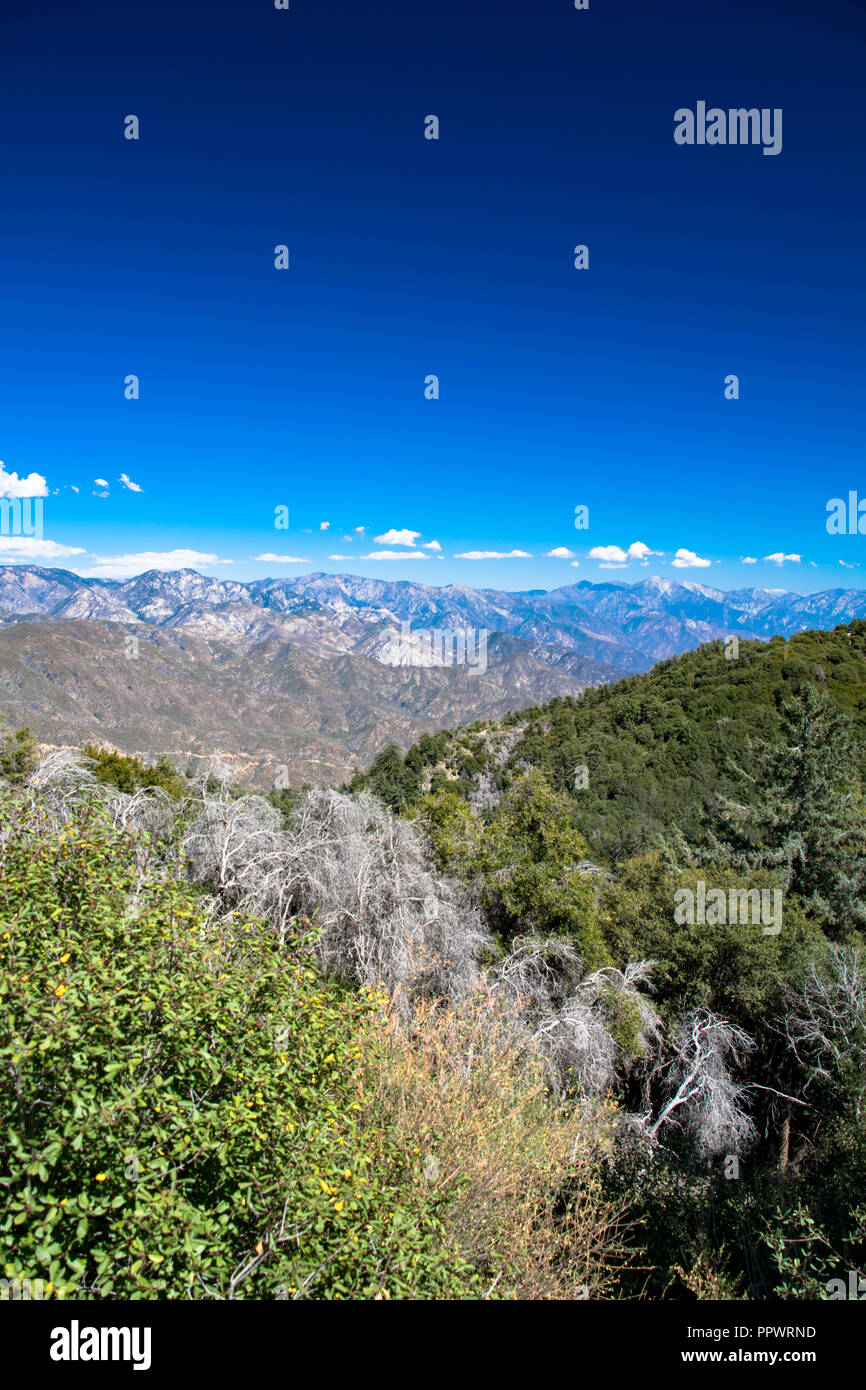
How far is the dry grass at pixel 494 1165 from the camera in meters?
6.67

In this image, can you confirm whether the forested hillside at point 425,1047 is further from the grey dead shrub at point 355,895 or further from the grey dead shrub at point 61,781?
the grey dead shrub at point 61,781

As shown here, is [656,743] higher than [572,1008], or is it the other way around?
[656,743]

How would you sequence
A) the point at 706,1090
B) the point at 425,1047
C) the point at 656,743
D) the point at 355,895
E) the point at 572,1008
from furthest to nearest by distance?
the point at 656,743 < the point at 355,895 < the point at 706,1090 < the point at 572,1008 < the point at 425,1047

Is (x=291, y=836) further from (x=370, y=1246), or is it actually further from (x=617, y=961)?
(x=370, y=1246)

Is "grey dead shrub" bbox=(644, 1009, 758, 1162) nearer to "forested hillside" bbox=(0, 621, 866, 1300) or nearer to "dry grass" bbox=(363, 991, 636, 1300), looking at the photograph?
"forested hillside" bbox=(0, 621, 866, 1300)

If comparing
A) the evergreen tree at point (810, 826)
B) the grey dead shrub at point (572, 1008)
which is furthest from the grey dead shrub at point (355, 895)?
the evergreen tree at point (810, 826)

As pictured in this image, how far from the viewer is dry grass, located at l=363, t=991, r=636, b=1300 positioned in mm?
6668

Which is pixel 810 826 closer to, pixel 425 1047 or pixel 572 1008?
pixel 572 1008

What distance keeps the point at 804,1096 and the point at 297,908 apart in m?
14.5

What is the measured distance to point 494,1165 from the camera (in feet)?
22.9

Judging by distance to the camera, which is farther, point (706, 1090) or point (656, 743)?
point (656, 743)

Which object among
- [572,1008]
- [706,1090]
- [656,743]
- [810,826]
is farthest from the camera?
[656,743]

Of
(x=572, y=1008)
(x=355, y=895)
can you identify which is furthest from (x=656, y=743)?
(x=355, y=895)
